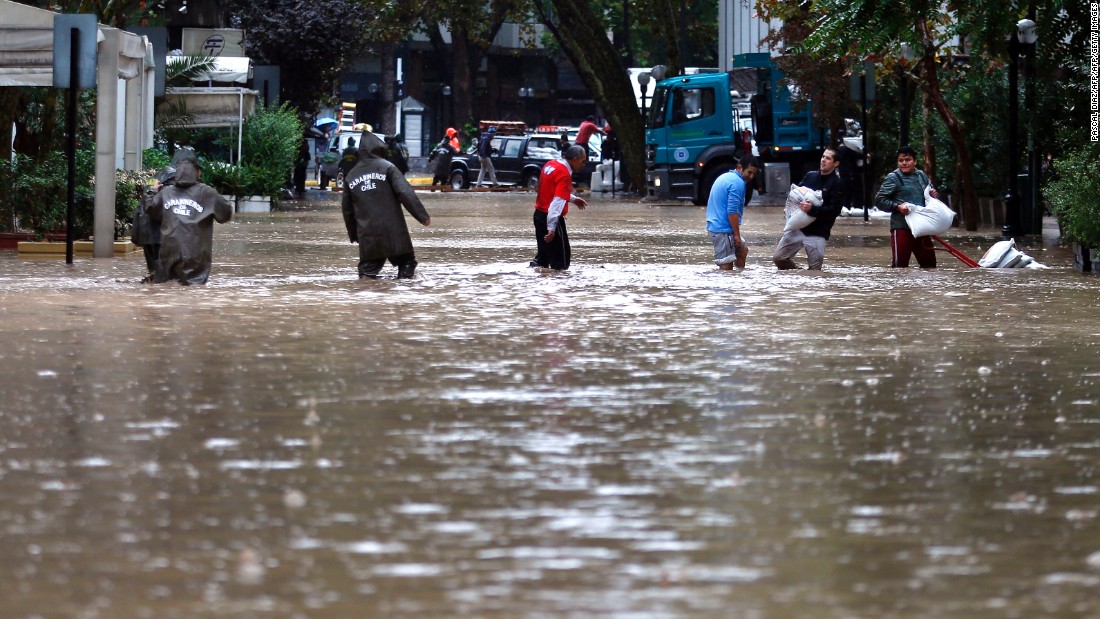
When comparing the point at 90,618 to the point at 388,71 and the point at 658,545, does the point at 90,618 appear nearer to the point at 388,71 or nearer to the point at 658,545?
the point at 658,545

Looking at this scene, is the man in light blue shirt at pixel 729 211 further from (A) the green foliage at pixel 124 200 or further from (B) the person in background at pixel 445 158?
(B) the person in background at pixel 445 158

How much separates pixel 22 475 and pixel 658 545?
2514mm

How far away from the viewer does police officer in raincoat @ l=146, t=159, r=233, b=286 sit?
16.9 metres

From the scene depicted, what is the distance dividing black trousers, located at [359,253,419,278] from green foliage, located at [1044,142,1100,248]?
6436 mm

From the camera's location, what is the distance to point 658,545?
593 cm

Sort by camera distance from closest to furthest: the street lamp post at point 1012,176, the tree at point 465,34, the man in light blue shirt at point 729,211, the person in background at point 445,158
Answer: the man in light blue shirt at point 729,211, the street lamp post at point 1012,176, the tree at point 465,34, the person in background at point 445,158

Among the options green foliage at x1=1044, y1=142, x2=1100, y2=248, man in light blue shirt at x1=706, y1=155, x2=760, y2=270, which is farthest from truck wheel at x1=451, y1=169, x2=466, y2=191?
man in light blue shirt at x1=706, y1=155, x2=760, y2=270

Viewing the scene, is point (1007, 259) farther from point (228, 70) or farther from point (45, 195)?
point (228, 70)

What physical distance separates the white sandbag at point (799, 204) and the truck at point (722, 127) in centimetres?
2181

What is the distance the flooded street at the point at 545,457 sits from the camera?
540cm

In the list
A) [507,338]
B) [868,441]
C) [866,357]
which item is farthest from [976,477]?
[507,338]

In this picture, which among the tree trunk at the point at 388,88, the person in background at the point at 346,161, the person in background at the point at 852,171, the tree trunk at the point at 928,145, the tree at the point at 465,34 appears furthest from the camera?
the tree trunk at the point at 388,88

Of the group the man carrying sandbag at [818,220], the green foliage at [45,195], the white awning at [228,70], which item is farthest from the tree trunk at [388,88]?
the man carrying sandbag at [818,220]

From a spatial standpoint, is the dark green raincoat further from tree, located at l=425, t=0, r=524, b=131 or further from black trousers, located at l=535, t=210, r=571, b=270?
tree, located at l=425, t=0, r=524, b=131
